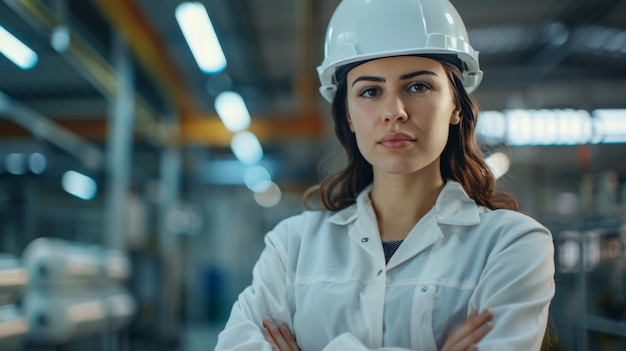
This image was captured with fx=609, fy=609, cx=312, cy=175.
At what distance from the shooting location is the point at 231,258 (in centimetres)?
1483

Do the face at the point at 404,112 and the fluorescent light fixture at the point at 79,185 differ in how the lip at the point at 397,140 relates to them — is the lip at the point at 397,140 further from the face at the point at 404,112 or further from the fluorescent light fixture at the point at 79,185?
the fluorescent light fixture at the point at 79,185

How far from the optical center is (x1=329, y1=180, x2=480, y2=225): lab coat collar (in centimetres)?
158

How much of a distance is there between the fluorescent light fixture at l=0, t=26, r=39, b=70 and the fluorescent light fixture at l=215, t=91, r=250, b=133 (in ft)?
12.6

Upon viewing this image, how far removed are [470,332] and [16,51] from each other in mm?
2651

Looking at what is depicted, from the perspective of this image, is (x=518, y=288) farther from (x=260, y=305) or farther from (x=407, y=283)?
(x=260, y=305)

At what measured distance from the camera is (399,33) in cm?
156

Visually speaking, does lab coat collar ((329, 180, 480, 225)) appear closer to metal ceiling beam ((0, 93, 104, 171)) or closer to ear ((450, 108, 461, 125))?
ear ((450, 108, 461, 125))

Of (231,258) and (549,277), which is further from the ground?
(549,277)

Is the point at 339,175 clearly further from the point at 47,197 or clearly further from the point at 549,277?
the point at 47,197

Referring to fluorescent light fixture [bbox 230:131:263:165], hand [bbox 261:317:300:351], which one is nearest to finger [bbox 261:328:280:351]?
hand [bbox 261:317:300:351]

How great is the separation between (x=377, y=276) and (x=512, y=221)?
1.20ft

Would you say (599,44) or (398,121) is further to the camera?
(599,44)

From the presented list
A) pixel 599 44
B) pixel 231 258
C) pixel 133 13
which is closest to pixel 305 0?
pixel 133 13

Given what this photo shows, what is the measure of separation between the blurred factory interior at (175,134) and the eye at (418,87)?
0.39 m
